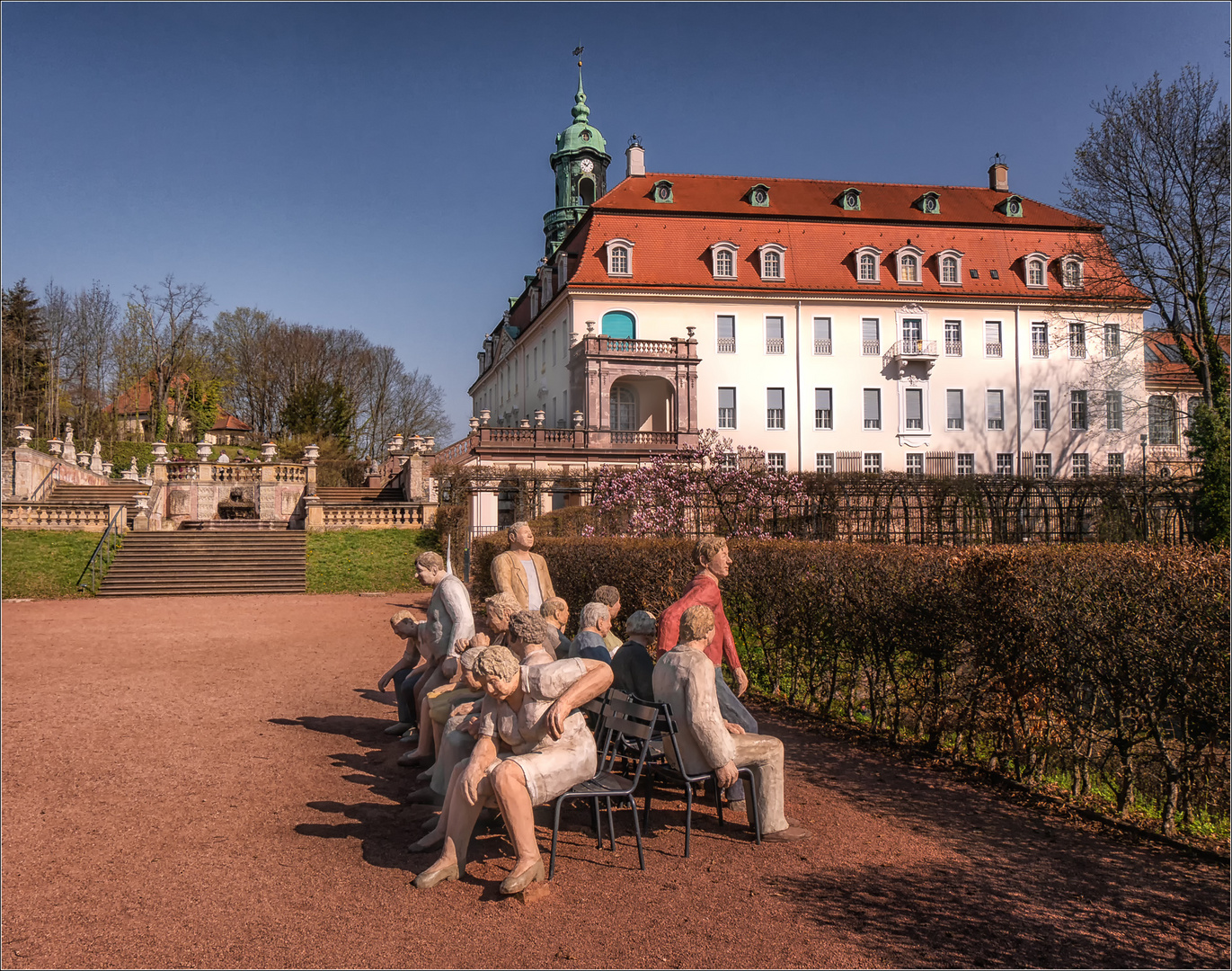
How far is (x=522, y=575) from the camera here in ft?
26.2

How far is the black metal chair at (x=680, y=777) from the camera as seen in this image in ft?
17.8

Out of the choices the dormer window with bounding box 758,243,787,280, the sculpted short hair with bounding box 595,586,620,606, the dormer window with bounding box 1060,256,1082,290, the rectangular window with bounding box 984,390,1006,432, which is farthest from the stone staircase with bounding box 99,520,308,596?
the dormer window with bounding box 1060,256,1082,290

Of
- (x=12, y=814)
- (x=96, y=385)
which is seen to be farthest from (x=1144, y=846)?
(x=96, y=385)

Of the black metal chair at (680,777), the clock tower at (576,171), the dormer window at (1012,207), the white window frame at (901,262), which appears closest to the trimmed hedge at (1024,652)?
the black metal chair at (680,777)

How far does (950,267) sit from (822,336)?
7704 millimetres

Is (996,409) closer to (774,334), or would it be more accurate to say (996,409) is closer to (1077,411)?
(1077,411)

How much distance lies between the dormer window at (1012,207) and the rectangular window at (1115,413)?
10.7 m

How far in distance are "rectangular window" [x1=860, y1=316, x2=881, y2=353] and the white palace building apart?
8 cm

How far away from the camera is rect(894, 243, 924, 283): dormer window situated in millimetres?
44156

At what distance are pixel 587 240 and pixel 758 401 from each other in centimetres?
1104

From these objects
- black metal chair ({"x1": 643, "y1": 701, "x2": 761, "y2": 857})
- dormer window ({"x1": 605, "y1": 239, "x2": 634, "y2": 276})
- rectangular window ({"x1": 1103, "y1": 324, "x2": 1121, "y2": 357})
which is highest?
dormer window ({"x1": 605, "y1": 239, "x2": 634, "y2": 276})

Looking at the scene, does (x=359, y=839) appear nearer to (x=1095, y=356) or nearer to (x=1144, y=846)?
(x=1144, y=846)

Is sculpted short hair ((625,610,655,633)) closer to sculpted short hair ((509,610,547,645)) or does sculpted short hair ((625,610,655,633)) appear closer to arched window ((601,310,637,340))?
sculpted short hair ((509,610,547,645))

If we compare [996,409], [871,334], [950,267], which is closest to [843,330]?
[871,334]
